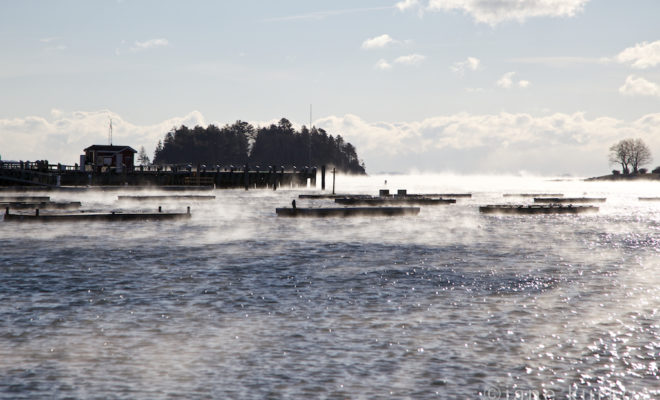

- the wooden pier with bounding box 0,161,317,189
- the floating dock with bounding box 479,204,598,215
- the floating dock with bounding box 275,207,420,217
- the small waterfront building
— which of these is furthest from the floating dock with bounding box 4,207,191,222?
the small waterfront building

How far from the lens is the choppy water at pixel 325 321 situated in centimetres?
1030

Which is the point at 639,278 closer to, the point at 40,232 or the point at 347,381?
the point at 347,381

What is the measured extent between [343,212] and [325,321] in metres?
33.2

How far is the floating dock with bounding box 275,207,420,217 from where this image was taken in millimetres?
46375

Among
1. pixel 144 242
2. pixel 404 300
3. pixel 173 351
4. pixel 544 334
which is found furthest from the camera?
pixel 144 242

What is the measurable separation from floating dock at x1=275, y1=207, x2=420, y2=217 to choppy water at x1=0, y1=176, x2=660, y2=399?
625 inches

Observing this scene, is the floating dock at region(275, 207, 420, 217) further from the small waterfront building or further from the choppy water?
the small waterfront building

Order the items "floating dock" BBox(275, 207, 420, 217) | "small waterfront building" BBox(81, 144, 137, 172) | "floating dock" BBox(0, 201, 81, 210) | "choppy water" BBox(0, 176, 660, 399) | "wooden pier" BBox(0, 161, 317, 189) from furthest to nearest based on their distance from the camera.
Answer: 1. "small waterfront building" BBox(81, 144, 137, 172)
2. "wooden pier" BBox(0, 161, 317, 189)
3. "floating dock" BBox(0, 201, 81, 210)
4. "floating dock" BBox(275, 207, 420, 217)
5. "choppy water" BBox(0, 176, 660, 399)

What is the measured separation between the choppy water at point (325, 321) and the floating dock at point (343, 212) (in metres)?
15.9

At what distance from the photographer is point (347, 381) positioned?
33.9 ft

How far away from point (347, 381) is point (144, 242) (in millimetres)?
22146

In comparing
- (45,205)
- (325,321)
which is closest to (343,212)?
(45,205)

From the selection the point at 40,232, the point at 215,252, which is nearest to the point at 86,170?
the point at 40,232

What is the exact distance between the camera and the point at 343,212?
4766 centimetres
